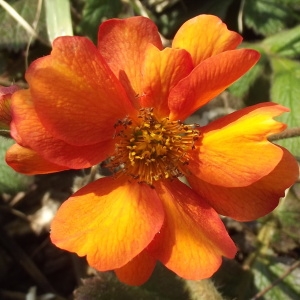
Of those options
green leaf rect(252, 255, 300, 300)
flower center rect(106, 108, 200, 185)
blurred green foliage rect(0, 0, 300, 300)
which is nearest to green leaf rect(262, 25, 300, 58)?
blurred green foliage rect(0, 0, 300, 300)

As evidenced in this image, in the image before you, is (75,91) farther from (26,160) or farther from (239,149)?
(239,149)

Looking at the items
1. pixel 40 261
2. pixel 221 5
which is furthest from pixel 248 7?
pixel 40 261

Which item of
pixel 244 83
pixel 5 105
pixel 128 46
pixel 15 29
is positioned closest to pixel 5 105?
pixel 5 105

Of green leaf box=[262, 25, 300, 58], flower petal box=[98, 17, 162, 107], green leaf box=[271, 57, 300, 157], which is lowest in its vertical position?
green leaf box=[271, 57, 300, 157]

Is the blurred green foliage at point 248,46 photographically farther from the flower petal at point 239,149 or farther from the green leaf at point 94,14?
the flower petal at point 239,149

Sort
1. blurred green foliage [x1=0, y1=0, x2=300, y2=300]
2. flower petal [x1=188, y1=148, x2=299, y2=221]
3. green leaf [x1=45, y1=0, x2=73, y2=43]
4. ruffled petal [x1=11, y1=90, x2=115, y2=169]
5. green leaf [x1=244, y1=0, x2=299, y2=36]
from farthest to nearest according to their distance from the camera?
1. green leaf [x1=244, y1=0, x2=299, y2=36]
2. blurred green foliage [x1=0, y1=0, x2=300, y2=300]
3. green leaf [x1=45, y1=0, x2=73, y2=43]
4. flower petal [x1=188, y1=148, x2=299, y2=221]
5. ruffled petal [x1=11, y1=90, x2=115, y2=169]

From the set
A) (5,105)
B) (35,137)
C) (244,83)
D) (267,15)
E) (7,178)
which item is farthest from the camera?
(267,15)

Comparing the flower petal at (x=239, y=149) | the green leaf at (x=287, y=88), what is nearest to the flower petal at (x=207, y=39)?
the flower petal at (x=239, y=149)

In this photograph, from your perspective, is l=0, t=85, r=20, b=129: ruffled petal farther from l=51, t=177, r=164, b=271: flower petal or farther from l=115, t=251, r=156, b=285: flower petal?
l=115, t=251, r=156, b=285: flower petal
